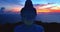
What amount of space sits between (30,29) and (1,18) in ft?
3.98

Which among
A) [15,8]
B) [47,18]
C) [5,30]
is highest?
[15,8]

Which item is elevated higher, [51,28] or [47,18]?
[47,18]

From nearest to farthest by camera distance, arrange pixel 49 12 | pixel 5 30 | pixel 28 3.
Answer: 1. pixel 28 3
2. pixel 49 12
3. pixel 5 30

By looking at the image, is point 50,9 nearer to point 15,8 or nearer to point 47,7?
point 47,7

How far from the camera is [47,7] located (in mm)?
1993

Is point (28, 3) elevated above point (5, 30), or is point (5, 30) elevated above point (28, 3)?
point (28, 3)

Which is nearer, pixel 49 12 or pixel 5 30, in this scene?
pixel 49 12

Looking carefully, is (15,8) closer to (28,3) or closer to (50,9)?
(50,9)

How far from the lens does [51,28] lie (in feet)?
6.82

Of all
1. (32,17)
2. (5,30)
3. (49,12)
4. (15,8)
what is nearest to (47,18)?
(49,12)

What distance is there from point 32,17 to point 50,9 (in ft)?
3.70

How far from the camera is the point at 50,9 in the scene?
6.51 feet

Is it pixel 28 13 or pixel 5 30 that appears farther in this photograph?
pixel 5 30

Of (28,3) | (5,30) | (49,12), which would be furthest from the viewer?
(5,30)
